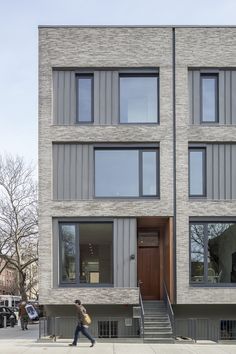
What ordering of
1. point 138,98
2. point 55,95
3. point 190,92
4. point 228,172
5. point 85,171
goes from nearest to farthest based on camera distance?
point 85,171 < point 228,172 < point 55,95 < point 190,92 < point 138,98

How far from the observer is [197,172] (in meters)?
23.9

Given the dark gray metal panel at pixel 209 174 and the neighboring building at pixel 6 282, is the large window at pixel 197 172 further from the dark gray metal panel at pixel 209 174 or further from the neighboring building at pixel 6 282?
the neighboring building at pixel 6 282

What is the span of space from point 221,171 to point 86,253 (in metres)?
6.31

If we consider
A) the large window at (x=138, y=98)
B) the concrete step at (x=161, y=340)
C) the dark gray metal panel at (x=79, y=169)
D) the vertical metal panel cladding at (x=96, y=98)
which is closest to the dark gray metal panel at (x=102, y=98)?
the vertical metal panel cladding at (x=96, y=98)

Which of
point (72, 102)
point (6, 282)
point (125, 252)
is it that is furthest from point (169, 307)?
point (6, 282)

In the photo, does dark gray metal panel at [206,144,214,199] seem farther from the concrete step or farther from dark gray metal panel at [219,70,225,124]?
the concrete step

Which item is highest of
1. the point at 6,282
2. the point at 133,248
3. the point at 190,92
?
the point at 190,92

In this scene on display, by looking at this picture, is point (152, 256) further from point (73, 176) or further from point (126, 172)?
point (73, 176)

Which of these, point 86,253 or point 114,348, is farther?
point 86,253

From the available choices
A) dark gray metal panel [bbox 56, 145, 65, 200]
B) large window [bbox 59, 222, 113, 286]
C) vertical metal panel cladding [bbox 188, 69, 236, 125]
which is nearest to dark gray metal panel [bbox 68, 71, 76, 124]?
dark gray metal panel [bbox 56, 145, 65, 200]

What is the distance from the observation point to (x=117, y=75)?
23922mm

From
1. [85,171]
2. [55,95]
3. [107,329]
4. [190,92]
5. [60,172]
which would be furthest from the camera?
[190,92]

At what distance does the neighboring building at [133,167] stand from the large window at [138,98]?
0.13ft

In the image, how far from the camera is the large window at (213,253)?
915 inches
